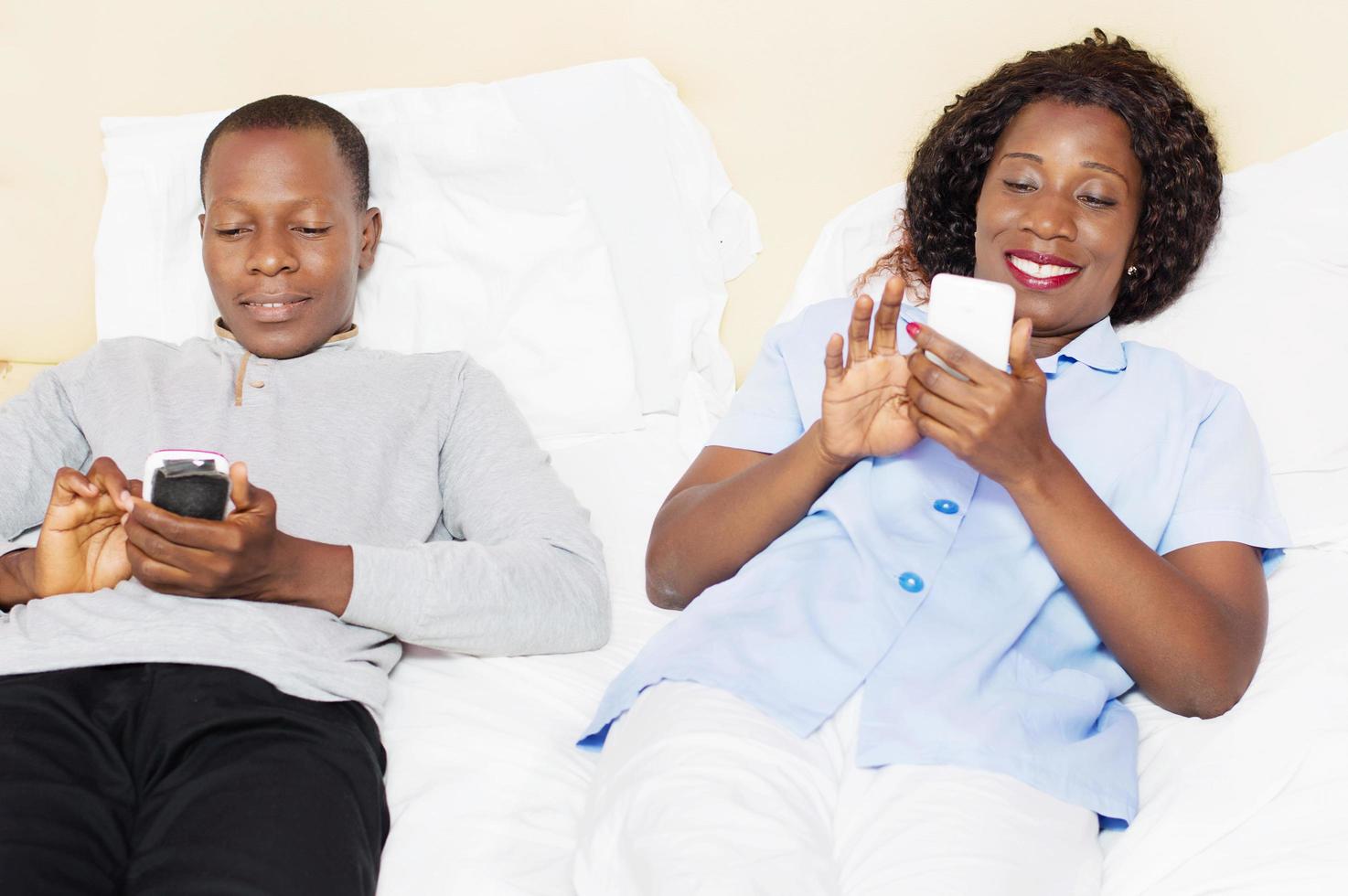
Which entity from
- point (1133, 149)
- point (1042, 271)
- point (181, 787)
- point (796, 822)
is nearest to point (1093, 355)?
point (1042, 271)

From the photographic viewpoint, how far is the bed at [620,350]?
112 centimetres

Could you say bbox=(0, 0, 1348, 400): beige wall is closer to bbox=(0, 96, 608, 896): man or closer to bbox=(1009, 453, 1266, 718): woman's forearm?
bbox=(0, 96, 608, 896): man

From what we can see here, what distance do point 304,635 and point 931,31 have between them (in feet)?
4.30

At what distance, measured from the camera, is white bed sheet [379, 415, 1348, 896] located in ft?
3.46

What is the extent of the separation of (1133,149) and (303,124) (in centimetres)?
102

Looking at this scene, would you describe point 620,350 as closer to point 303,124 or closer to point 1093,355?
point 303,124

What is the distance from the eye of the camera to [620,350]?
193cm

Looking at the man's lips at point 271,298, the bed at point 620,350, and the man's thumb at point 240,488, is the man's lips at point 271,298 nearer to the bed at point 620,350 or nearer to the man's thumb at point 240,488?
the bed at point 620,350

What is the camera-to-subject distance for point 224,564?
120cm

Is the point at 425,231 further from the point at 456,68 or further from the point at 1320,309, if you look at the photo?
the point at 1320,309

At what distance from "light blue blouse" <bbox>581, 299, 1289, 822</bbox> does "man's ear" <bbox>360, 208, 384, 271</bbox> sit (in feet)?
2.29

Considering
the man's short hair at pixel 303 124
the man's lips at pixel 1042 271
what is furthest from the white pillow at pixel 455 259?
the man's lips at pixel 1042 271

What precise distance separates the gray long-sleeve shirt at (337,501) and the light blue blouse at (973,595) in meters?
0.20

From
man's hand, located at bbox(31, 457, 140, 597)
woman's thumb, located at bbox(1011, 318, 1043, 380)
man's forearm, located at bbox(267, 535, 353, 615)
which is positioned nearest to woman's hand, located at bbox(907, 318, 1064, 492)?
woman's thumb, located at bbox(1011, 318, 1043, 380)
